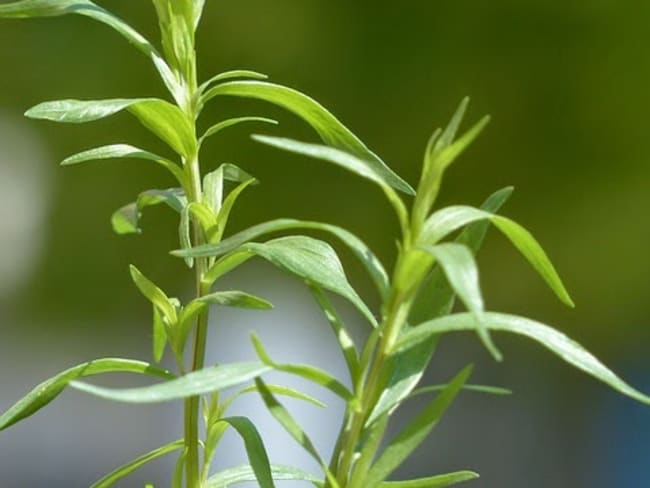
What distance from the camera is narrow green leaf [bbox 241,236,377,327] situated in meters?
0.22

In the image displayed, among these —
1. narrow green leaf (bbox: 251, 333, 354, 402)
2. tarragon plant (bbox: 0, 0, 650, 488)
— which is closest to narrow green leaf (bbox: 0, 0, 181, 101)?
tarragon plant (bbox: 0, 0, 650, 488)

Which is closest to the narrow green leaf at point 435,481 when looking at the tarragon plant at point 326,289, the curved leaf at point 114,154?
the tarragon plant at point 326,289

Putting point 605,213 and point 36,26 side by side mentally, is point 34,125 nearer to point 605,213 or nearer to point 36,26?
point 36,26

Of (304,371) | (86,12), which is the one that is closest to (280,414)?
(304,371)

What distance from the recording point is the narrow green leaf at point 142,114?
24cm

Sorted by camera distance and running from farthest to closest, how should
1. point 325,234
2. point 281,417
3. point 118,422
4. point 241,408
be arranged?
point 118,422, point 241,408, point 325,234, point 281,417

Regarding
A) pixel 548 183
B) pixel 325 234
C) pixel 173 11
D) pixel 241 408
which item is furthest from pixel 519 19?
pixel 173 11

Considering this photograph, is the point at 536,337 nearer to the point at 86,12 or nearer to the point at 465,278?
the point at 465,278

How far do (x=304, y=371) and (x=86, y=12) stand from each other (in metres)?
0.13

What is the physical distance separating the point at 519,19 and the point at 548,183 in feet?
0.81

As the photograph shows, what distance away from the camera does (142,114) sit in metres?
0.25

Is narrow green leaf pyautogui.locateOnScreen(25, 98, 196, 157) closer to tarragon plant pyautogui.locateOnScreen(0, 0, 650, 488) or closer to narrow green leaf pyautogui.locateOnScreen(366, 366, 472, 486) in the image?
tarragon plant pyautogui.locateOnScreen(0, 0, 650, 488)

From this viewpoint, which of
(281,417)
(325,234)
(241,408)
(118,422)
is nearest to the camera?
(281,417)

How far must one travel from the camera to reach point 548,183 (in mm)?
1444
